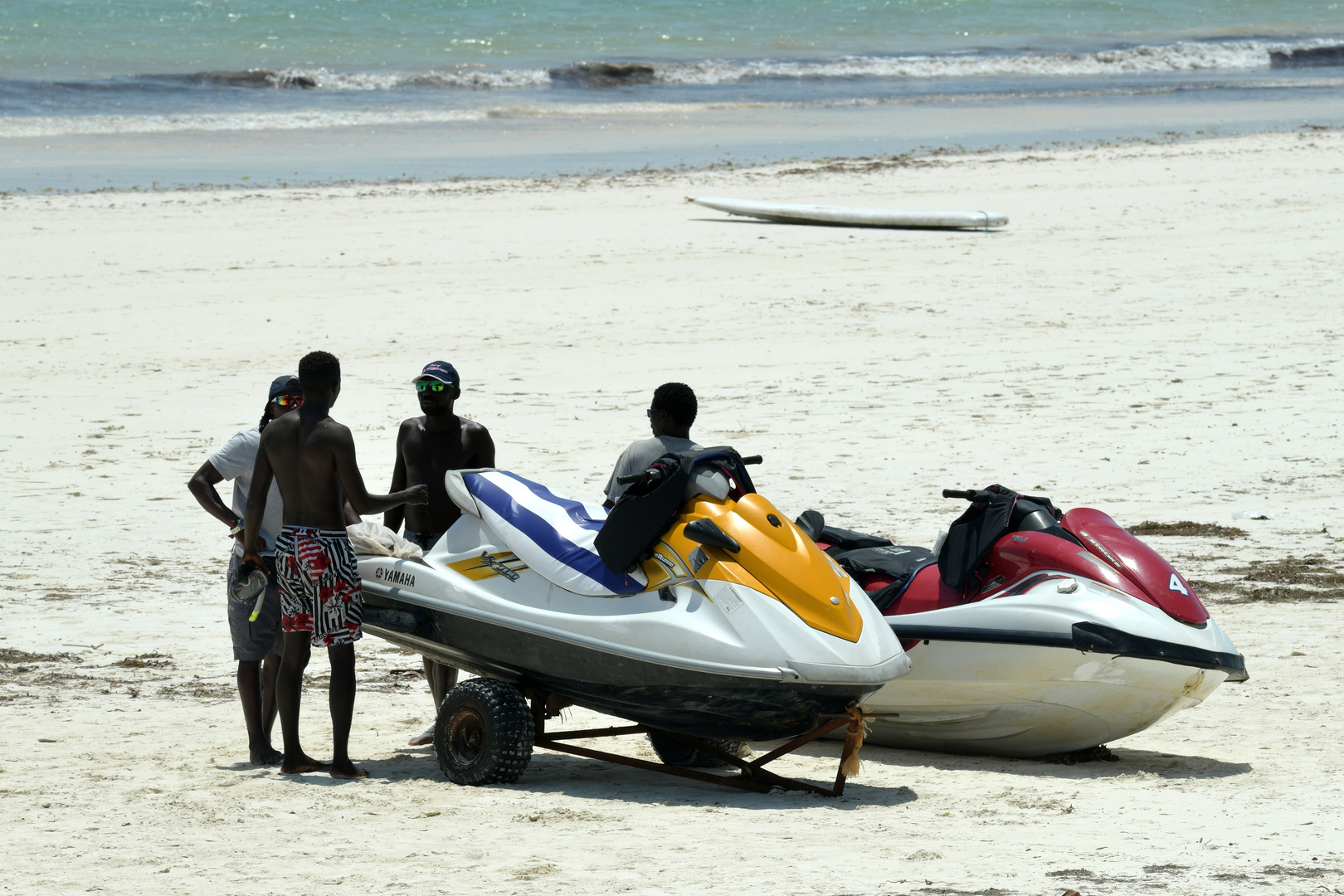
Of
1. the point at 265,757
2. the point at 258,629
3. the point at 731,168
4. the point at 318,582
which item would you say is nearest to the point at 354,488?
the point at 318,582

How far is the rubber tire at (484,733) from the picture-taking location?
229 inches

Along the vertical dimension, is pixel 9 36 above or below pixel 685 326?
above

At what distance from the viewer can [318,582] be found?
5797 mm

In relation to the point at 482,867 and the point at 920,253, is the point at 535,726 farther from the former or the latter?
the point at 920,253

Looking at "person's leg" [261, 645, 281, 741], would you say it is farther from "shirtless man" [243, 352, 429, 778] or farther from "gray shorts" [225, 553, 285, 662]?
"shirtless man" [243, 352, 429, 778]

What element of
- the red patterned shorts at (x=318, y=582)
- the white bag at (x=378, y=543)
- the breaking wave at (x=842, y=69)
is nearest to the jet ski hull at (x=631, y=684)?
the white bag at (x=378, y=543)

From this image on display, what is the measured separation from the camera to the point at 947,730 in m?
6.39

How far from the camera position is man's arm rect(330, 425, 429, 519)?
573 centimetres

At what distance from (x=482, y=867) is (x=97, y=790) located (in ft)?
5.50

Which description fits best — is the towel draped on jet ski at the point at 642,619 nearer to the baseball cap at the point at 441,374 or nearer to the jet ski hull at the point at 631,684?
the jet ski hull at the point at 631,684

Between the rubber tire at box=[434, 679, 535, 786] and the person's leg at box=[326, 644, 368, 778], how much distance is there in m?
0.33

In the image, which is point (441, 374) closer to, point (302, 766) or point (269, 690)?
point (269, 690)

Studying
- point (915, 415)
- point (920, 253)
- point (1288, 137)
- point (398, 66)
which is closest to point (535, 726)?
point (915, 415)

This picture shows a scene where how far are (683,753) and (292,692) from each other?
152 cm
